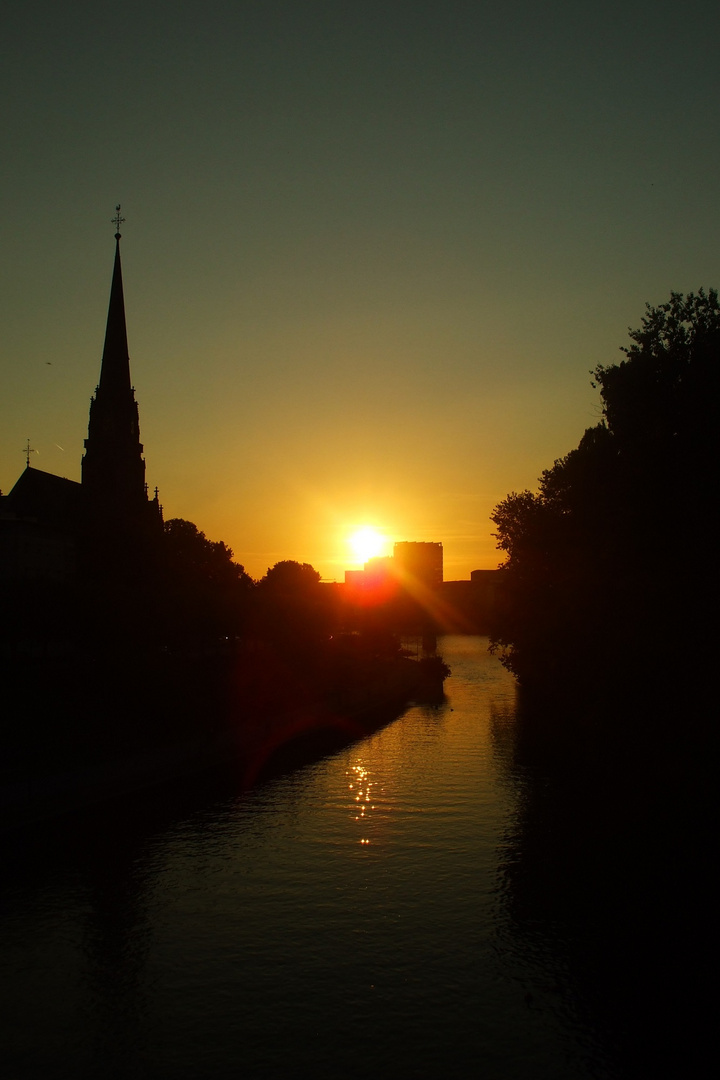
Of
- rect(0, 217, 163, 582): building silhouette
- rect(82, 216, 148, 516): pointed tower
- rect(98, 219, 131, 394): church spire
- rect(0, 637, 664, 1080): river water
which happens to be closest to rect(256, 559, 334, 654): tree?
rect(0, 217, 163, 582): building silhouette

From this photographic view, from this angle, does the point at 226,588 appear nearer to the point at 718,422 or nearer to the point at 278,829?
the point at 278,829

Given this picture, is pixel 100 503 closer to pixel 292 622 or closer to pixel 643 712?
pixel 292 622

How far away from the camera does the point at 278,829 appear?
3888 centimetres

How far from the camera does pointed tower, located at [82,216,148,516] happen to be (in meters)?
104

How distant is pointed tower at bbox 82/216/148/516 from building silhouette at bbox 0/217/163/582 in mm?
111

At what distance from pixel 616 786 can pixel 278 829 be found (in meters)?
15.3

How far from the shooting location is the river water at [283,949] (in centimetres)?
1977

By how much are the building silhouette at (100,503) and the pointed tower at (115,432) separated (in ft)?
0.37

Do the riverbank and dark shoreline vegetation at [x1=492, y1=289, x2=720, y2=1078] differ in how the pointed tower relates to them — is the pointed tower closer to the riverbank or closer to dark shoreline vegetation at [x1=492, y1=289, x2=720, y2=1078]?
the riverbank

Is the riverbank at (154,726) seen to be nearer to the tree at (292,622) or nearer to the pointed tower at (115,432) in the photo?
the tree at (292,622)

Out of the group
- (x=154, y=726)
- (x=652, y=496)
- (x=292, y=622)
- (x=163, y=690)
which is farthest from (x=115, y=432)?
(x=652, y=496)

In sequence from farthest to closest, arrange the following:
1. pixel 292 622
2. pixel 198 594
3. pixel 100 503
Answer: pixel 100 503
pixel 292 622
pixel 198 594

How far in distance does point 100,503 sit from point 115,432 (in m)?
9.00

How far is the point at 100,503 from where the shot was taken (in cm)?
10056
